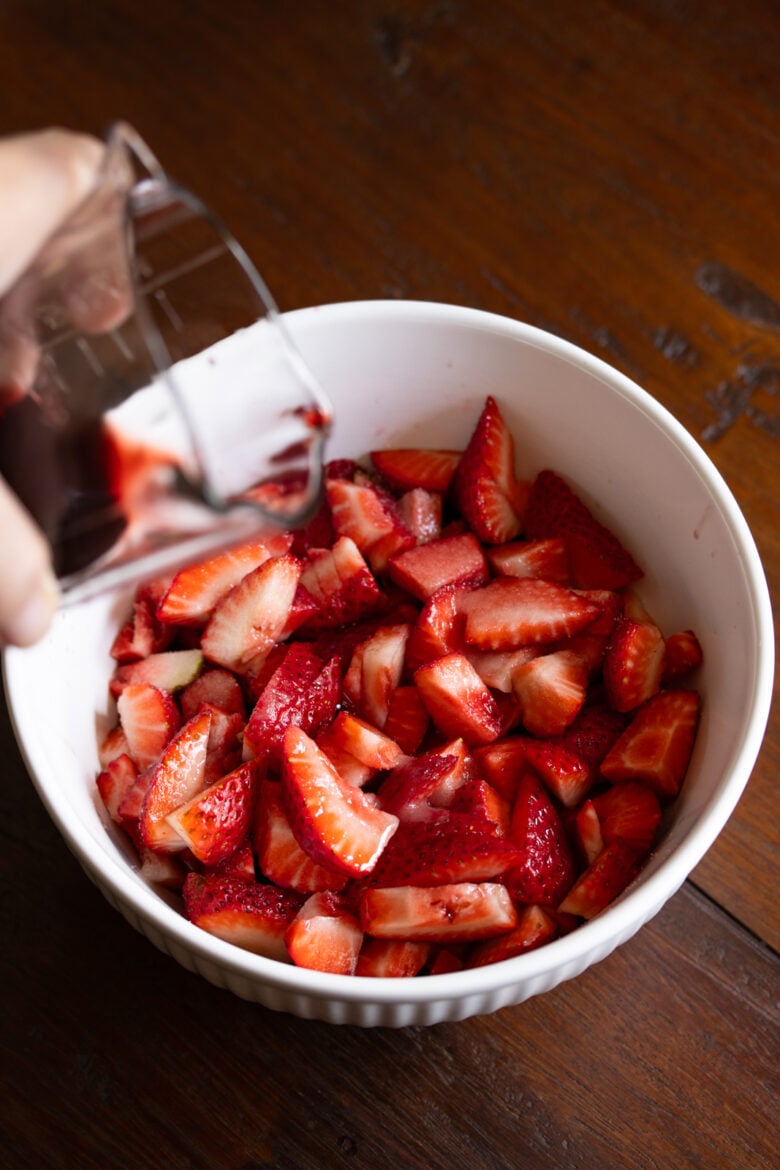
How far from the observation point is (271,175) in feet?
4.28

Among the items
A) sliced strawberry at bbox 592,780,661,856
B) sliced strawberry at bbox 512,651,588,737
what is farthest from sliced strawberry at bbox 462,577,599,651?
sliced strawberry at bbox 592,780,661,856

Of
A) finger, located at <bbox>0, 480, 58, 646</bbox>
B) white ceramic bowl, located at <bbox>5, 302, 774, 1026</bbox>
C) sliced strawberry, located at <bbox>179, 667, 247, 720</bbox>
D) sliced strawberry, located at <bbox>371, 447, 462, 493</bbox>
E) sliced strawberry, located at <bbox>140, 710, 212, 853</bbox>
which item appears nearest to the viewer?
finger, located at <bbox>0, 480, 58, 646</bbox>

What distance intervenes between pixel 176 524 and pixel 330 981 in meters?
0.29

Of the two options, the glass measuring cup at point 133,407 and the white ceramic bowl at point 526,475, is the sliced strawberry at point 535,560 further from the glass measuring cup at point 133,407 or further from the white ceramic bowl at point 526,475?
the glass measuring cup at point 133,407

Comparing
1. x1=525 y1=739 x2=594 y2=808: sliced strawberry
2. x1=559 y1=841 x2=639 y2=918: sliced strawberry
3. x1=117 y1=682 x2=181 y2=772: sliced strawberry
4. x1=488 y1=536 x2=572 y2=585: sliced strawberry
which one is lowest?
x1=117 y1=682 x2=181 y2=772: sliced strawberry

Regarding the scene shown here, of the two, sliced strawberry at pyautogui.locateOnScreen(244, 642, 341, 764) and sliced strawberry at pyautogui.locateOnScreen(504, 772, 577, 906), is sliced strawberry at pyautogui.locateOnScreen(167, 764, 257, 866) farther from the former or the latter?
sliced strawberry at pyautogui.locateOnScreen(504, 772, 577, 906)

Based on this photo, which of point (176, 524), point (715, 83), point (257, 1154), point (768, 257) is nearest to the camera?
point (176, 524)

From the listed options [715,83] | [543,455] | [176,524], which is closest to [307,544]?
[543,455]

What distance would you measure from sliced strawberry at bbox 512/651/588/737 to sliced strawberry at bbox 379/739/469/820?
67 mm

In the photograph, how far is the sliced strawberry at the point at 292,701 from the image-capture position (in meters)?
0.87

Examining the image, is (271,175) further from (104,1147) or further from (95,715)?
(104,1147)

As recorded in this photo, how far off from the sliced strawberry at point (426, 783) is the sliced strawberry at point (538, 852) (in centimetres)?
5

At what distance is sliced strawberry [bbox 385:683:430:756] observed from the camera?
91cm

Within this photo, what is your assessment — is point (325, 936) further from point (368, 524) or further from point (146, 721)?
point (368, 524)
